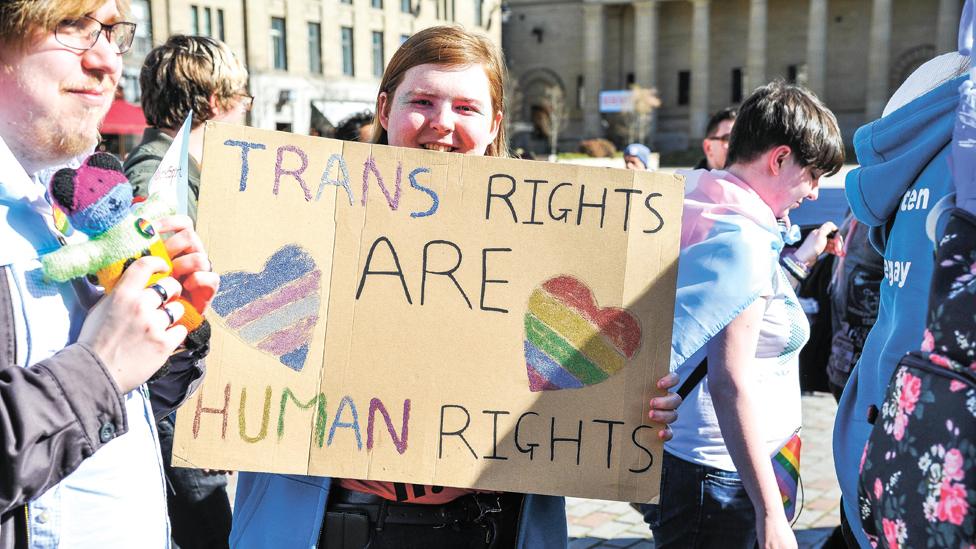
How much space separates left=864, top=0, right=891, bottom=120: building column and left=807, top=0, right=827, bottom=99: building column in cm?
297

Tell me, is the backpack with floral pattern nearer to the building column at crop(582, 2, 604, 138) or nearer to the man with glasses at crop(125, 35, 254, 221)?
the man with glasses at crop(125, 35, 254, 221)

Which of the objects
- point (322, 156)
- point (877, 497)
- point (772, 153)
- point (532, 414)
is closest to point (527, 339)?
point (532, 414)

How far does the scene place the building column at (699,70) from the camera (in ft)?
203

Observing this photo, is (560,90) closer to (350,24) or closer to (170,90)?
(350,24)

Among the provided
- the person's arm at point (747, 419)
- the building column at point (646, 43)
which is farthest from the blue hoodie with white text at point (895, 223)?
the building column at point (646, 43)

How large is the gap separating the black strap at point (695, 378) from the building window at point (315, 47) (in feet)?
139

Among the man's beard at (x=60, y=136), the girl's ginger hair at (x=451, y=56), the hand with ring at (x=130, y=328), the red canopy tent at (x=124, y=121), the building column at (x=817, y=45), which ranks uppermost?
the building column at (x=817, y=45)

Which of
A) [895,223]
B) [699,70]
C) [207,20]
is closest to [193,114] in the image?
[895,223]

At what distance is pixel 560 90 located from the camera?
214ft

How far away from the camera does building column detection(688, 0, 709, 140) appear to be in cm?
6181

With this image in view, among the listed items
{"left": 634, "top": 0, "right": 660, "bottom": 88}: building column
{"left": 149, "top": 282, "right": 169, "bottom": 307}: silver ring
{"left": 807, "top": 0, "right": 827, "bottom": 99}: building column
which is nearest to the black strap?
{"left": 149, "top": 282, "right": 169, "bottom": 307}: silver ring

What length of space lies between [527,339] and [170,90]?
2288 millimetres

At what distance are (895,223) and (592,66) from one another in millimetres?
64479

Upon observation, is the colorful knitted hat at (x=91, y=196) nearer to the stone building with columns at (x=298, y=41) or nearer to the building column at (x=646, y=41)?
the stone building with columns at (x=298, y=41)
